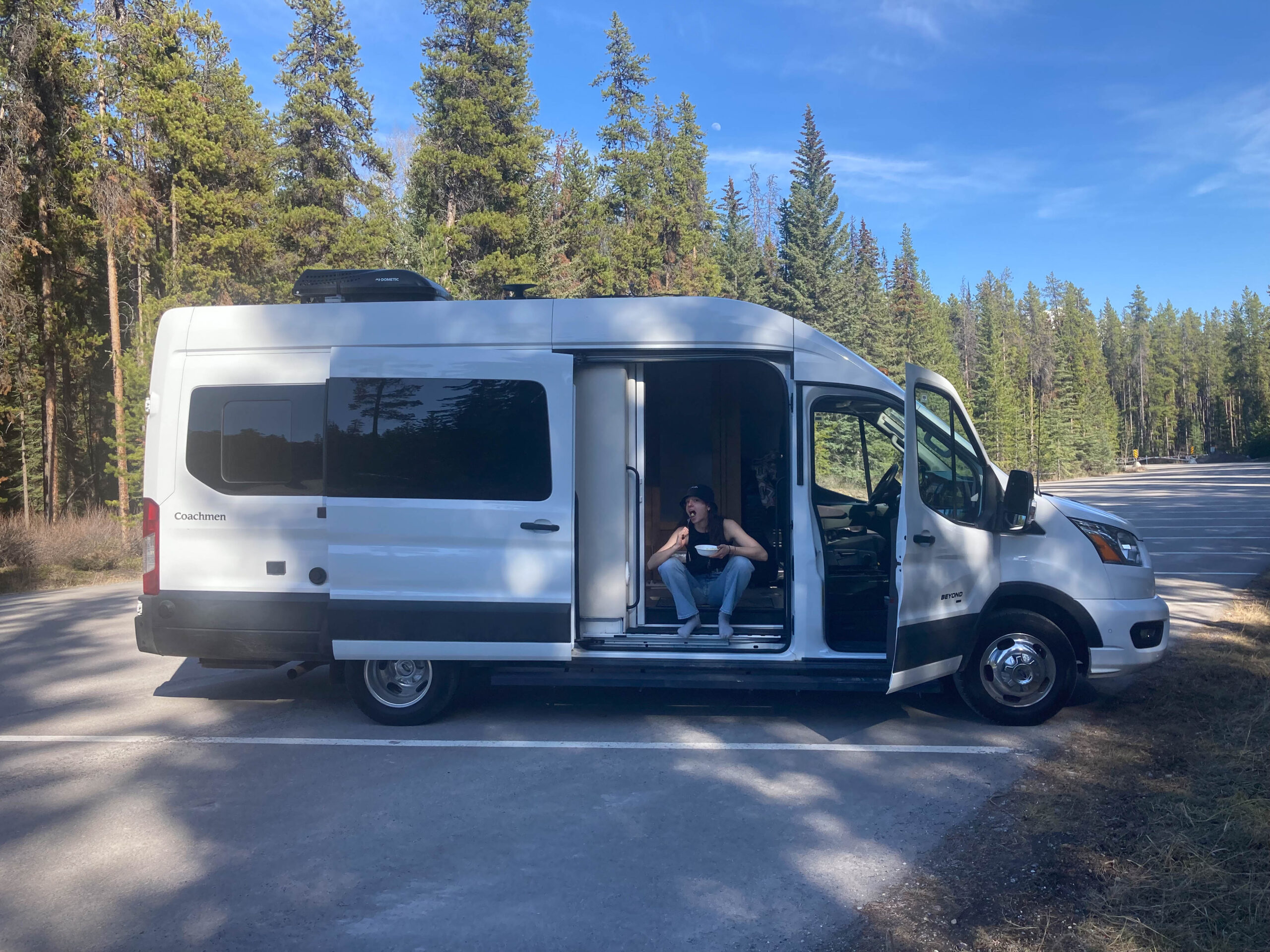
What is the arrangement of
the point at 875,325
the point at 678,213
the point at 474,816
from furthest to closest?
the point at 875,325 < the point at 678,213 < the point at 474,816

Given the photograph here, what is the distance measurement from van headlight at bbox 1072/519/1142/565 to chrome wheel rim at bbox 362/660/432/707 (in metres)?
4.66

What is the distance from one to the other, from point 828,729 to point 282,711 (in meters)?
4.07

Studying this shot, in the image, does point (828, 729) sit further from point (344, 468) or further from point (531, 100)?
point (531, 100)

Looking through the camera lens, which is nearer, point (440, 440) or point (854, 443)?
point (440, 440)

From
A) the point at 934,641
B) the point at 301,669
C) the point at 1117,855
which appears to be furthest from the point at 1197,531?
the point at 301,669

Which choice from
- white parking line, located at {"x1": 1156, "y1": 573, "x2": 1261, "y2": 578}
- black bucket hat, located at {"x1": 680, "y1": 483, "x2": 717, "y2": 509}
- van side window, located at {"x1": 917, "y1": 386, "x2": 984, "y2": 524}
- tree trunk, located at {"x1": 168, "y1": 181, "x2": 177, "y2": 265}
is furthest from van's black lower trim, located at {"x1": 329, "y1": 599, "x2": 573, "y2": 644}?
tree trunk, located at {"x1": 168, "y1": 181, "x2": 177, "y2": 265}

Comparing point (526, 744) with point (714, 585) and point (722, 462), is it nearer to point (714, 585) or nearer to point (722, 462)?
point (714, 585)

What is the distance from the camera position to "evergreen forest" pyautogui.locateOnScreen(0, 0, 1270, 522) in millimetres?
21969

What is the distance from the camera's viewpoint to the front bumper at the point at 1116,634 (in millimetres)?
6117

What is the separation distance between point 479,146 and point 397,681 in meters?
30.0

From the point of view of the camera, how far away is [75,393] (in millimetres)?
29984

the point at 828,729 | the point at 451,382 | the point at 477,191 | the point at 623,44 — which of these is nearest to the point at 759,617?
the point at 828,729

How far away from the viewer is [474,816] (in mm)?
4820

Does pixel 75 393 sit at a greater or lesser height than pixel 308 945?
greater
